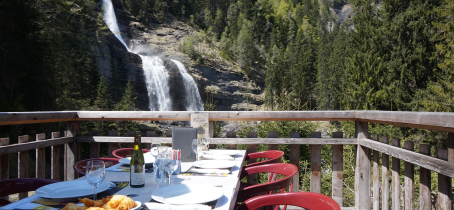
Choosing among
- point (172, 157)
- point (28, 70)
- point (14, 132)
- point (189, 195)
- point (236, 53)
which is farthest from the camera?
point (236, 53)

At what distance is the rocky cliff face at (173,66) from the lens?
797 inches

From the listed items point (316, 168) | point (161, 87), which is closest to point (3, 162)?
point (316, 168)

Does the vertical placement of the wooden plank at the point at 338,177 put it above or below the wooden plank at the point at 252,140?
below

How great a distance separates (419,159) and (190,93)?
801 inches

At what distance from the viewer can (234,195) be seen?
106 cm

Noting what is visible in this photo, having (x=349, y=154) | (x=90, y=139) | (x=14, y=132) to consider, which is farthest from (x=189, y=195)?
(x=14, y=132)

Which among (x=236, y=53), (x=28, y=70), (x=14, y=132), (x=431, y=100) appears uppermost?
(x=236, y=53)

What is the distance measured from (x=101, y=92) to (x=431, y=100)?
14823mm

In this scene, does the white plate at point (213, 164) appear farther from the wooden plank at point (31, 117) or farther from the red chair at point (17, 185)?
the wooden plank at point (31, 117)

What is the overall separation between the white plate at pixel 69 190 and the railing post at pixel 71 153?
5.02 ft

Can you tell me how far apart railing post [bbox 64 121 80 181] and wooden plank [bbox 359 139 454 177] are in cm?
244

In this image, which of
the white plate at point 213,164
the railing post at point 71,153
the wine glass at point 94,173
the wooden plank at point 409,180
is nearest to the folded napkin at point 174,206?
the wine glass at point 94,173

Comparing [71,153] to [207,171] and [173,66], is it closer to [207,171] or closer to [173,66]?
[207,171]

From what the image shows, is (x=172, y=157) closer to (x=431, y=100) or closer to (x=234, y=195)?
(x=234, y=195)
